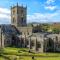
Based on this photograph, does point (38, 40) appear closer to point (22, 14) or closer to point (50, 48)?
point (50, 48)

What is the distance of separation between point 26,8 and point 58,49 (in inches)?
1117

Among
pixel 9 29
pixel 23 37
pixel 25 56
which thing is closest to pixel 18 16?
pixel 9 29

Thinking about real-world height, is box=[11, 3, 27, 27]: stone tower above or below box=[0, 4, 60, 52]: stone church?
above

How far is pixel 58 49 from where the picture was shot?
65.1 metres

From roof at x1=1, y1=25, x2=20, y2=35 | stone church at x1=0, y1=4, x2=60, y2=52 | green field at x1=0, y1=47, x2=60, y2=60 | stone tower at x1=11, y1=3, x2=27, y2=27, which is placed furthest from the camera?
stone tower at x1=11, y1=3, x2=27, y2=27

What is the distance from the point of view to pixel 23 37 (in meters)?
73.0

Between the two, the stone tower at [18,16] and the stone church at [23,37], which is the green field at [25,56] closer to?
the stone church at [23,37]

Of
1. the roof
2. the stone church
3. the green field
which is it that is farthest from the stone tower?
the green field

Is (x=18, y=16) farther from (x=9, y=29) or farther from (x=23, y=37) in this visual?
(x=23, y=37)

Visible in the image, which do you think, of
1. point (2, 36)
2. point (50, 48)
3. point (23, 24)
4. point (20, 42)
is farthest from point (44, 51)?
point (23, 24)

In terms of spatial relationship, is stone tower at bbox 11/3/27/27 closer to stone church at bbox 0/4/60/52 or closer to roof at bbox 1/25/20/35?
stone church at bbox 0/4/60/52

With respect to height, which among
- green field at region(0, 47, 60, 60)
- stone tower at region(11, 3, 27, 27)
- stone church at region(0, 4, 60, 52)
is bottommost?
green field at region(0, 47, 60, 60)

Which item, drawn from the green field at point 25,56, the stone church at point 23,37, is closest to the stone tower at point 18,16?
the stone church at point 23,37

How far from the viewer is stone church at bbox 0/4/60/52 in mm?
64819
